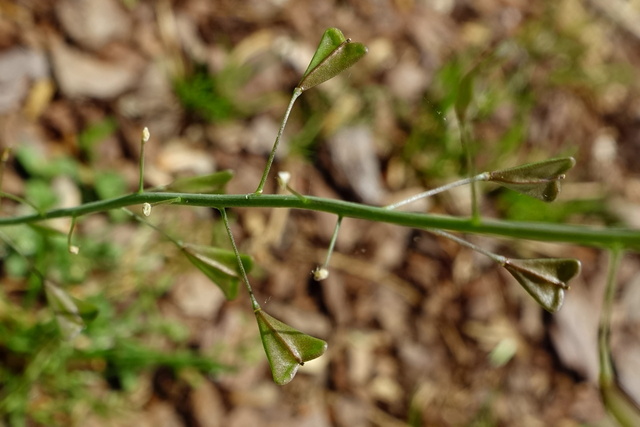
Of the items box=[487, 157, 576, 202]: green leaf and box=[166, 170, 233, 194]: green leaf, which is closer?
box=[487, 157, 576, 202]: green leaf

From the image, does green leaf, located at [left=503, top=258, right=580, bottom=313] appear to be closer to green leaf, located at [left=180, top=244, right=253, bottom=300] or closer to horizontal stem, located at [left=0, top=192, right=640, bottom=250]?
horizontal stem, located at [left=0, top=192, right=640, bottom=250]

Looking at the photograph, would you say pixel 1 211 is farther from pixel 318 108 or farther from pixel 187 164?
pixel 318 108

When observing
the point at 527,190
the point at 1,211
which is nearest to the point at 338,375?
the point at 1,211

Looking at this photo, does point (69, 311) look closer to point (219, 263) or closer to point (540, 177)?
point (219, 263)

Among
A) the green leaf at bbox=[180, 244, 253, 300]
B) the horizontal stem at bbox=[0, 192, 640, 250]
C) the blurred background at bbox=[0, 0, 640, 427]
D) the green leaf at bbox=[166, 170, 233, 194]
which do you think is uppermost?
the horizontal stem at bbox=[0, 192, 640, 250]

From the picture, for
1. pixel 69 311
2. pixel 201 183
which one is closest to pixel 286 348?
pixel 201 183

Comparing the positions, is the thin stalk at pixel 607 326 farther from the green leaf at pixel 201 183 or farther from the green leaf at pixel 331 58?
the green leaf at pixel 201 183

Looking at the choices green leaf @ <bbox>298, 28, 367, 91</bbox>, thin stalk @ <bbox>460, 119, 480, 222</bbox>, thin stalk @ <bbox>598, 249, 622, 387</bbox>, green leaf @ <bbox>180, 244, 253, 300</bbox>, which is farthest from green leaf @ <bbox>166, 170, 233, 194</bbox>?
thin stalk @ <bbox>598, 249, 622, 387</bbox>
